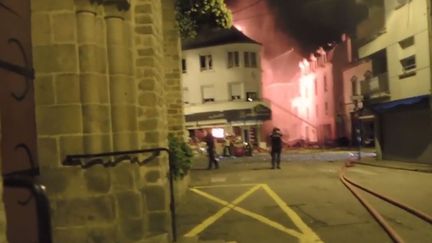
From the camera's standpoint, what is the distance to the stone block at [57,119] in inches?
246

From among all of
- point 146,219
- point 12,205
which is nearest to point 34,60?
point 12,205

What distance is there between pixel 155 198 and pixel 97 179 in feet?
5.36

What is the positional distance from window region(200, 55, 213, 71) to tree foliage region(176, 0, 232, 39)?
88.7ft

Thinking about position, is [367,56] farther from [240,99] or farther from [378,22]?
[240,99]

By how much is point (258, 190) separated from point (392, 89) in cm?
1183

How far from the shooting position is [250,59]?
139 feet

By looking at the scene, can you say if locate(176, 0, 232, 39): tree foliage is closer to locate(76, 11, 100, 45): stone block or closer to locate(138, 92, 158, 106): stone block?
locate(138, 92, 158, 106): stone block

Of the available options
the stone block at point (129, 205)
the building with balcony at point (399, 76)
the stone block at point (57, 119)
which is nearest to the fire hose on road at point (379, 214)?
the stone block at point (129, 205)

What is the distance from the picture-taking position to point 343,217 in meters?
9.80

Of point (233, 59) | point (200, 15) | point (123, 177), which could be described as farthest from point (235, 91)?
point (123, 177)

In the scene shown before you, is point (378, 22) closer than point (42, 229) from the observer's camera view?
No

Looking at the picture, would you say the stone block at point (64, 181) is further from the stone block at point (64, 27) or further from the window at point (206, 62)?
the window at point (206, 62)

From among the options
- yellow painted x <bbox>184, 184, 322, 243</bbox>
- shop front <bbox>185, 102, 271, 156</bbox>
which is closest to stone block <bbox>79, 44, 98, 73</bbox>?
yellow painted x <bbox>184, 184, 322, 243</bbox>

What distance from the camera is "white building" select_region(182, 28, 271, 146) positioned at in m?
41.2
